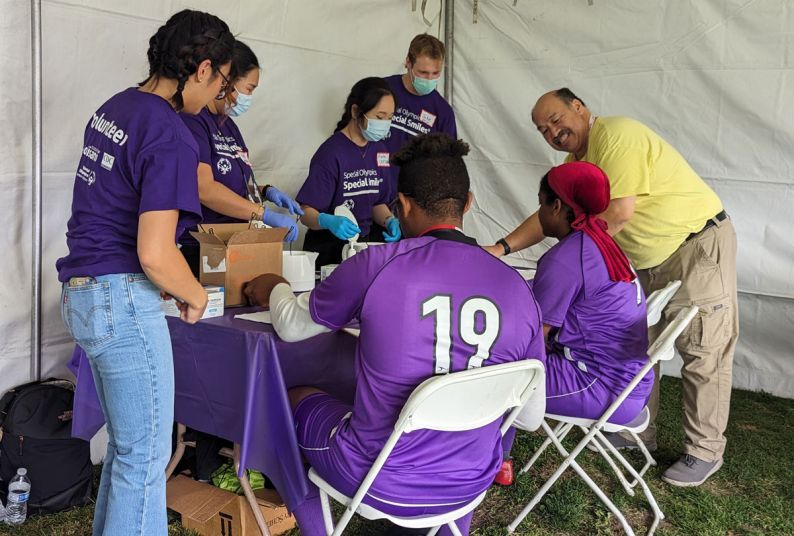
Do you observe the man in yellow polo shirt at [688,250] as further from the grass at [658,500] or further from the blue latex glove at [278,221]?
the blue latex glove at [278,221]

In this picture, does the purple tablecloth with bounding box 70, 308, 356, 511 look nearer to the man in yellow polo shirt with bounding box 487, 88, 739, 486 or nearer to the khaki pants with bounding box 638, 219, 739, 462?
the man in yellow polo shirt with bounding box 487, 88, 739, 486

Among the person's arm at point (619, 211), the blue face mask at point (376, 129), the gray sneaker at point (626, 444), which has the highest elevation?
the blue face mask at point (376, 129)

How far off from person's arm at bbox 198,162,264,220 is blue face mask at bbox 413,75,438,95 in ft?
4.63

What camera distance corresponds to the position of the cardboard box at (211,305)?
181cm

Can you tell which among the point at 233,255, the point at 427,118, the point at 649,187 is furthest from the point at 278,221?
the point at 427,118

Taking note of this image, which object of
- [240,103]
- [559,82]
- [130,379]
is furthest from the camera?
[559,82]

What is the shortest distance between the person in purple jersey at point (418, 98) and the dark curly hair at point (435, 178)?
1.61 m

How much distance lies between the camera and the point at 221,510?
2.05 m


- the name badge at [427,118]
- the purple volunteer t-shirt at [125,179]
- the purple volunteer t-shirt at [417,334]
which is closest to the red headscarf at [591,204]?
the purple volunteer t-shirt at [417,334]

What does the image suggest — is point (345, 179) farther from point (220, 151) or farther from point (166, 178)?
point (166, 178)

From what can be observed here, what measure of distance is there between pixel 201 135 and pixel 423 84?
1.42 metres

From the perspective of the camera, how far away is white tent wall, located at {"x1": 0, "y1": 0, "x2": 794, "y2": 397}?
3.23m

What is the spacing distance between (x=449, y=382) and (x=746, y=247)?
2735mm

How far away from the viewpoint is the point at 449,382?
1.34 meters
